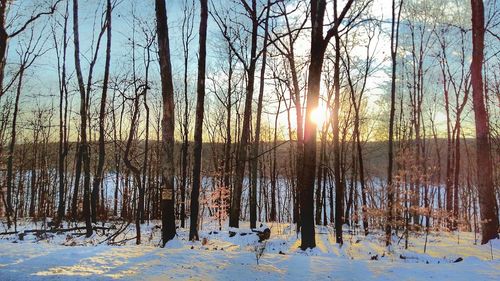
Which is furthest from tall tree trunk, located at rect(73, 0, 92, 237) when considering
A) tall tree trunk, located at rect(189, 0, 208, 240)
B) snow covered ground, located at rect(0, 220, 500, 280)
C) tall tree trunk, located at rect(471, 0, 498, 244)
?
tall tree trunk, located at rect(471, 0, 498, 244)

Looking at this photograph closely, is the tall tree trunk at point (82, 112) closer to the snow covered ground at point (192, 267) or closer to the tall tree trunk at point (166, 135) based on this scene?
the tall tree trunk at point (166, 135)

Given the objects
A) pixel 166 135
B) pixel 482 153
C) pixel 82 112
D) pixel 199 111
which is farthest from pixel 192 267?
pixel 82 112

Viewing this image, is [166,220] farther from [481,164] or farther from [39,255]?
[481,164]

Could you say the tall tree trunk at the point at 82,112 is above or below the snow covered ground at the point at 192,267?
above

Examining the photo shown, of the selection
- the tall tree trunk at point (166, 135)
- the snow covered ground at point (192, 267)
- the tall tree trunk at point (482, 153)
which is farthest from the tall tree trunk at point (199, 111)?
the tall tree trunk at point (482, 153)

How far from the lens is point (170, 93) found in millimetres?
9695

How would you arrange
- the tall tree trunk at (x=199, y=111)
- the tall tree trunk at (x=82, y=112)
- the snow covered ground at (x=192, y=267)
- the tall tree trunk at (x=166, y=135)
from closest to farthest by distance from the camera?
the snow covered ground at (x=192, y=267) → the tall tree trunk at (x=166, y=135) → the tall tree trunk at (x=199, y=111) → the tall tree trunk at (x=82, y=112)

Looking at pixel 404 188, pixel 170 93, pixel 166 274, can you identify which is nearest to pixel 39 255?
pixel 166 274

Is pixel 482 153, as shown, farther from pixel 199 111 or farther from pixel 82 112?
pixel 82 112

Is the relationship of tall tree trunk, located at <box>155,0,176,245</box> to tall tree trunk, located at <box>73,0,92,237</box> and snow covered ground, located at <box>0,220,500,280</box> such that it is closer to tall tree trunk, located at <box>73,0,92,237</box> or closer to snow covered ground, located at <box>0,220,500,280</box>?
snow covered ground, located at <box>0,220,500,280</box>

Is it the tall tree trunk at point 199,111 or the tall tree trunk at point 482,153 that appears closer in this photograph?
the tall tree trunk at point 482,153

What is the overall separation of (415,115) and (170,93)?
1932 cm

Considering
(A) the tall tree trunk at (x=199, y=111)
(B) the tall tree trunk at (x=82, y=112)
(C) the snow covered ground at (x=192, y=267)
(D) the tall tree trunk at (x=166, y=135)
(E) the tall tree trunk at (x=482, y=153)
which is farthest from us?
(B) the tall tree trunk at (x=82, y=112)

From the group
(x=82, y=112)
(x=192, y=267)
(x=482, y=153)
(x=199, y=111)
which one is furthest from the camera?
(x=82, y=112)
